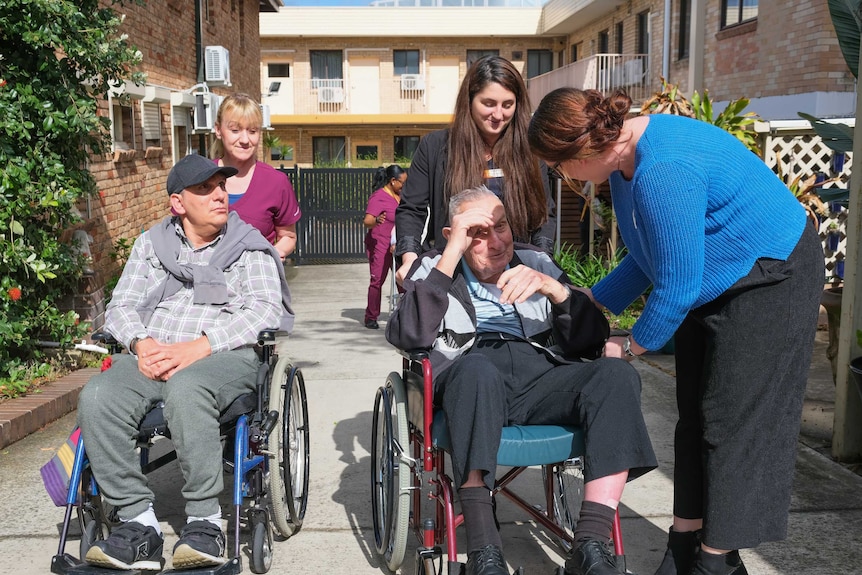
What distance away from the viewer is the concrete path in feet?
11.9

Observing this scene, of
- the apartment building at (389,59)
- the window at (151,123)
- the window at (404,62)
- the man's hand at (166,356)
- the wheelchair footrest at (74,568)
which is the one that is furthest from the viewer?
the window at (404,62)

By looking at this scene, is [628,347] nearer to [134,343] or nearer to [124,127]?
[134,343]

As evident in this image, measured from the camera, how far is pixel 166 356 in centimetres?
358

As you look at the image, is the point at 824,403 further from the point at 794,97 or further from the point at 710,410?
the point at 794,97

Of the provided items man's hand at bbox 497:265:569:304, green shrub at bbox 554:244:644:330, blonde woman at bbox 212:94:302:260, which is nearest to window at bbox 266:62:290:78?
green shrub at bbox 554:244:644:330

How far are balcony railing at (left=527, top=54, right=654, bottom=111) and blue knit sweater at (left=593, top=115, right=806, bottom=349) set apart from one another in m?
18.7

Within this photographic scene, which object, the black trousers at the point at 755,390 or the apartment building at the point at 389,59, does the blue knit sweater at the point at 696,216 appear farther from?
the apartment building at the point at 389,59

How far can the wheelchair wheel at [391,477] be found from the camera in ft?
10.8

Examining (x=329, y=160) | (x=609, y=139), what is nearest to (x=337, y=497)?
(x=609, y=139)

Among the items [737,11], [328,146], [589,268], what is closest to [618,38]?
[737,11]

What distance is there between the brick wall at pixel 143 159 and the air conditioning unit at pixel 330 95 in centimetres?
1832

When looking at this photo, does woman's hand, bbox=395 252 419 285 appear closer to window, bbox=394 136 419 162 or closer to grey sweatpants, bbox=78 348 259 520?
grey sweatpants, bbox=78 348 259 520

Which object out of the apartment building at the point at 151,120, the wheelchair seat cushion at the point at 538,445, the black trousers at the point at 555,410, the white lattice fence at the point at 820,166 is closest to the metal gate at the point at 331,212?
the apartment building at the point at 151,120

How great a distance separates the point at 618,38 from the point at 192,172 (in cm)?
2242
